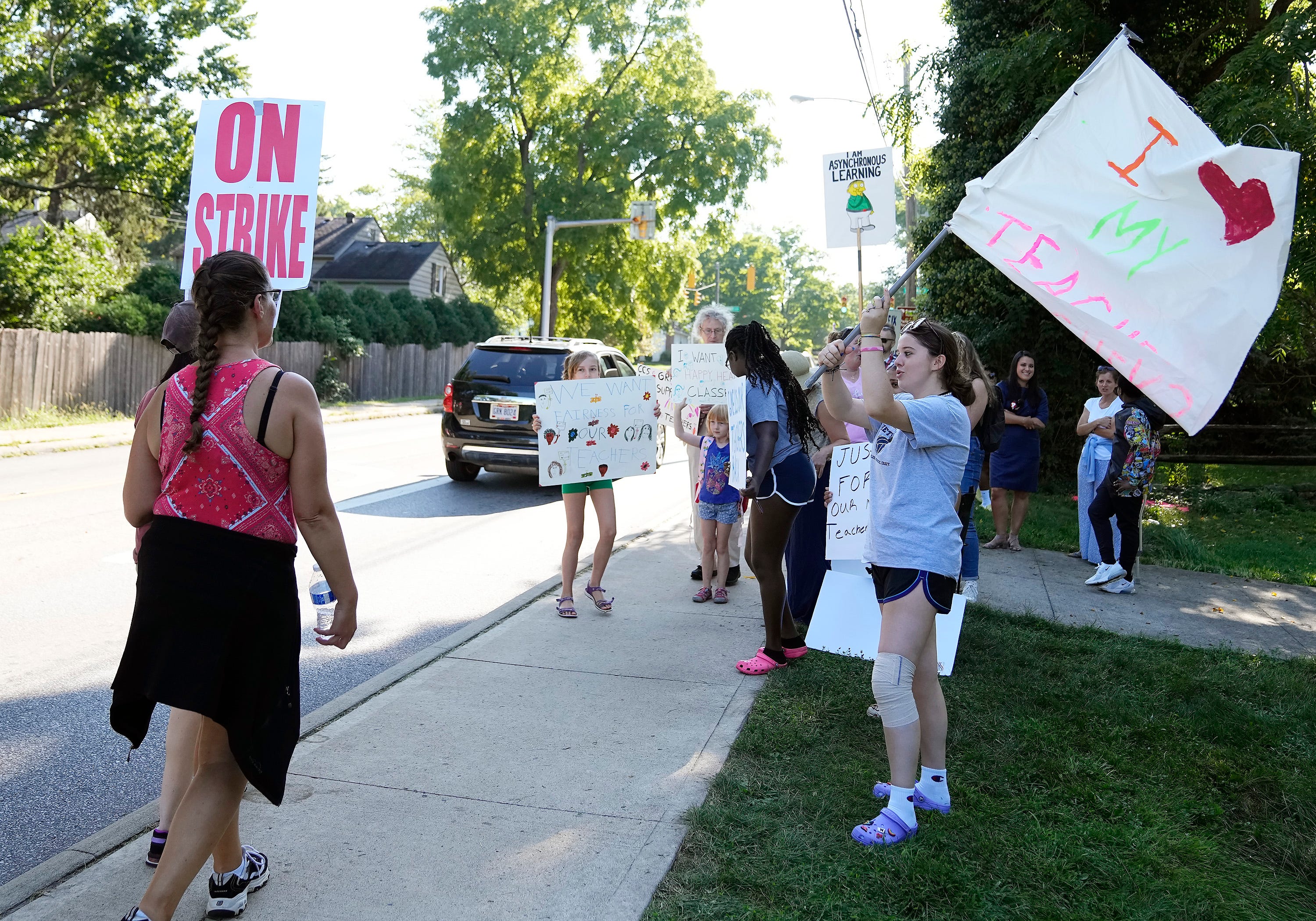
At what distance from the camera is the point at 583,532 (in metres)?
Answer: 6.91

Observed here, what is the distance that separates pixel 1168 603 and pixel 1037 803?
15.1ft

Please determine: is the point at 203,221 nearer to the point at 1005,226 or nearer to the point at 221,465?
the point at 221,465

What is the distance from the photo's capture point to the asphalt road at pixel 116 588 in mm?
4195

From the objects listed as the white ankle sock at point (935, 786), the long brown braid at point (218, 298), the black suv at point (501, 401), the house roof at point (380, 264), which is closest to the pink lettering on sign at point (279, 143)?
the long brown braid at point (218, 298)

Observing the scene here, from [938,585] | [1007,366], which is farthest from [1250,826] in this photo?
[1007,366]

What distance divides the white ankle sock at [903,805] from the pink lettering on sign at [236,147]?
383cm

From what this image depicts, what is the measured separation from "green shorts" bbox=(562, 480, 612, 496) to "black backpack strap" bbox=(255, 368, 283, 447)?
426cm

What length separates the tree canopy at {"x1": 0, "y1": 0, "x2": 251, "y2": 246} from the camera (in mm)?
21906

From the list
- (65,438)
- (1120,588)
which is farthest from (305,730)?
(65,438)

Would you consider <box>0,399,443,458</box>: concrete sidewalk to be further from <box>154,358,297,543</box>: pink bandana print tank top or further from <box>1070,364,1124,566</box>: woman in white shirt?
<box>154,358,297,543</box>: pink bandana print tank top

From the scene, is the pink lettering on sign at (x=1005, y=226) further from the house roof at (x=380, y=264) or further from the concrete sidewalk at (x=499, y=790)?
the house roof at (x=380, y=264)

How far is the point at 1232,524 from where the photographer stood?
12781mm

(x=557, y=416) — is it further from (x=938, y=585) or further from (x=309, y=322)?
(x=309, y=322)

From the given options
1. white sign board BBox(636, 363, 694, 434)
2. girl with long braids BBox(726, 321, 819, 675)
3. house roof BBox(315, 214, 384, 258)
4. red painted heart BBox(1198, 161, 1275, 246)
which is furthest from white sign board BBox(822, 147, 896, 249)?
house roof BBox(315, 214, 384, 258)
